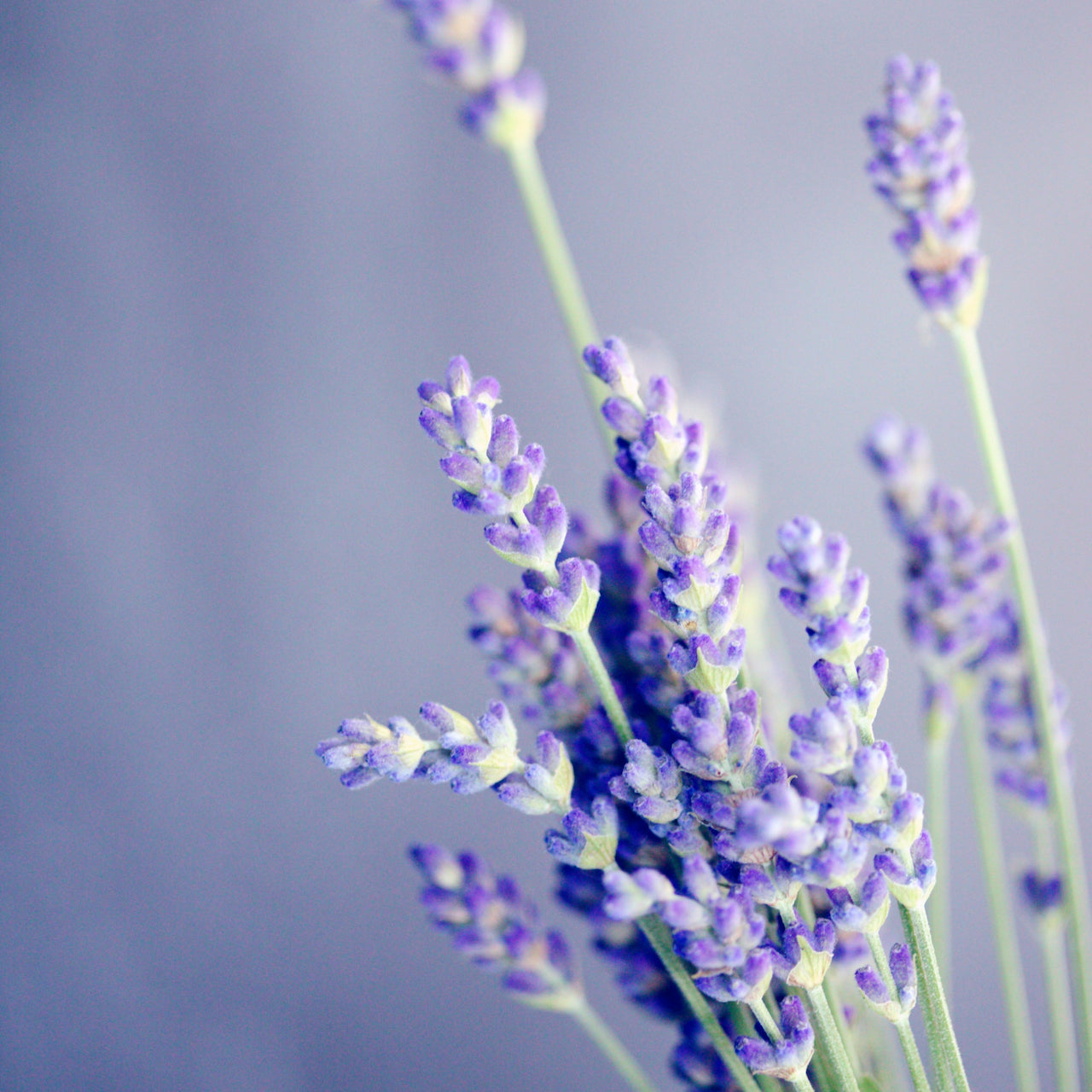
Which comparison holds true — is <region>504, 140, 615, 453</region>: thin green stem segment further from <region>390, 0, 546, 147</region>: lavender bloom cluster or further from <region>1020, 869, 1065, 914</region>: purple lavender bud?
<region>1020, 869, 1065, 914</region>: purple lavender bud

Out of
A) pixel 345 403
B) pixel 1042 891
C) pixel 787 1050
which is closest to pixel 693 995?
pixel 787 1050

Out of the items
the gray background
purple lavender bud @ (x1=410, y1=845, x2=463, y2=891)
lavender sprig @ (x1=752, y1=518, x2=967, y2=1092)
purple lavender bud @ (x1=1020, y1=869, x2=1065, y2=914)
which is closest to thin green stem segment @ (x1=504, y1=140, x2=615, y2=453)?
lavender sprig @ (x1=752, y1=518, x2=967, y2=1092)

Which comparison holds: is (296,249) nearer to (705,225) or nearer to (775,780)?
(705,225)

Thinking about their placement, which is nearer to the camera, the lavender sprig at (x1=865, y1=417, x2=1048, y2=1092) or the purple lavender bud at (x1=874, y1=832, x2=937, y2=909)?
the purple lavender bud at (x1=874, y1=832, x2=937, y2=909)

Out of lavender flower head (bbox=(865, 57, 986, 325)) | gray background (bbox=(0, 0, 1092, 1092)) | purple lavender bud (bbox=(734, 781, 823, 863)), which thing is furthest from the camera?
gray background (bbox=(0, 0, 1092, 1092))

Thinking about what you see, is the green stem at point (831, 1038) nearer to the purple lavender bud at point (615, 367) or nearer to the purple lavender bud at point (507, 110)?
the purple lavender bud at point (615, 367)

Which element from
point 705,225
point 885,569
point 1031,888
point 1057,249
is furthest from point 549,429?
point 1031,888

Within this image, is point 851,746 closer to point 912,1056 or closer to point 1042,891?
point 912,1056

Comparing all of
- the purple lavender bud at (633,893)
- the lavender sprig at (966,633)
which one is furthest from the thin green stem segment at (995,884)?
the purple lavender bud at (633,893)
